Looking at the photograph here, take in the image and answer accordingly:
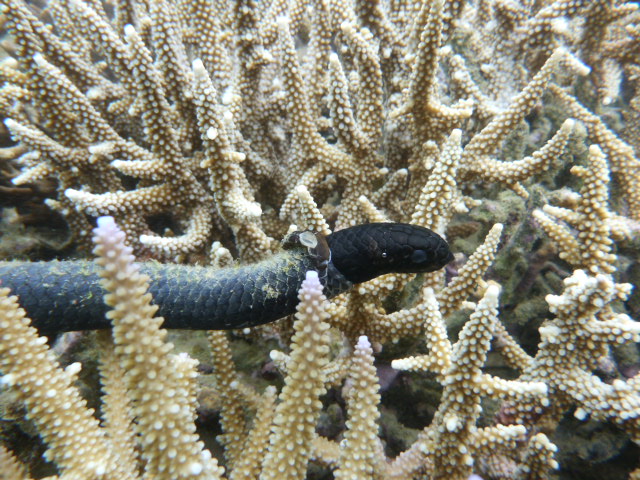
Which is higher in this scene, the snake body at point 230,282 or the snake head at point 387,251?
the snake head at point 387,251

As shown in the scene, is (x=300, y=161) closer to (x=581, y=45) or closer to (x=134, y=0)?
(x=134, y=0)

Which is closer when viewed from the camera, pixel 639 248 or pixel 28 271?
pixel 28 271

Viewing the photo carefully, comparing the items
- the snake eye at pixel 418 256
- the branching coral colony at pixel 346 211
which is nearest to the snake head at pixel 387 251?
the snake eye at pixel 418 256

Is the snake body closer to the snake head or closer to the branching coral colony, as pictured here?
the snake head

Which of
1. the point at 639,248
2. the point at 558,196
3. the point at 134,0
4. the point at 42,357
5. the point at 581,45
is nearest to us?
the point at 42,357

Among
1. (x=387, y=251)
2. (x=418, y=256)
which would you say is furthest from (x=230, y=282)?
(x=418, y=256)

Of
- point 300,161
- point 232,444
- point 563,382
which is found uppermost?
point 300,161

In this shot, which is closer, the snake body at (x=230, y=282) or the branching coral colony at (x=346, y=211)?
the branching coral colony at (x=346, y=211)

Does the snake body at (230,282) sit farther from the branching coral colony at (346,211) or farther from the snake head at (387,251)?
the branching coral colony at (346,211)

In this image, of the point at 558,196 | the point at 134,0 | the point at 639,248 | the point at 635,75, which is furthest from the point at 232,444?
the point at 635,75
